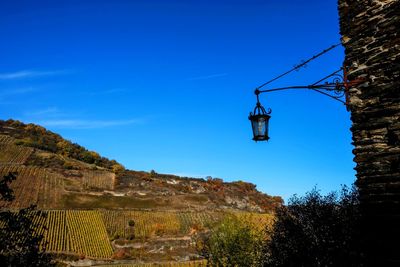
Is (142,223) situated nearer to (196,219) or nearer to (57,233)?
(196,219)

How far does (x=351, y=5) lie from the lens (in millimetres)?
7297

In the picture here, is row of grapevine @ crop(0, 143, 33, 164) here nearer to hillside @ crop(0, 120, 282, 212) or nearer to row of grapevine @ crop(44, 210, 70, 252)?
hillside @ crop(0, 120, 282, 212)

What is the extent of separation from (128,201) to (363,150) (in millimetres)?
62700

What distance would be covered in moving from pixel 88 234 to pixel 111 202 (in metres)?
15.2

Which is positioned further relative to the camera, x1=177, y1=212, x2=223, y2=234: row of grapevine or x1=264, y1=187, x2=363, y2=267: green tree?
x1=177, y1=212, x2=223, y2=234: row of grapevine

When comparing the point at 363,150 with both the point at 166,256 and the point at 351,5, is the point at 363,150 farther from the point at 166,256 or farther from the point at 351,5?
the point at 166,256

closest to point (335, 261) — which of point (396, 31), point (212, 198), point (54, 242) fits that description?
point (396, 31)

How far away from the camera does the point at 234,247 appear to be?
42.9m

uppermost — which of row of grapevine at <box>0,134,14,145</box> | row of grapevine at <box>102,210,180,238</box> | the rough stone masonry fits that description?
row of grapevine at <box>0,134,14,145</box>

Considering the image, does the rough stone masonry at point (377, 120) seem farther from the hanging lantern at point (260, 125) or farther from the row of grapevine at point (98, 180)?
the row of grapevine at point (98, 180)

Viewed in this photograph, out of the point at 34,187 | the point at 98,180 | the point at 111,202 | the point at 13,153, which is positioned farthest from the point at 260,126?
the point at 13,153

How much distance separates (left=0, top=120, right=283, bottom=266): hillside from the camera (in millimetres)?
48375

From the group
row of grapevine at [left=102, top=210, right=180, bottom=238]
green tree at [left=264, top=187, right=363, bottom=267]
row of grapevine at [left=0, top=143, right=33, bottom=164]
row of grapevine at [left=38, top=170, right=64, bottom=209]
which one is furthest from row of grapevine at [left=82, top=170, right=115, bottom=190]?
green tree at [left=264, top=187, right=363, bottom=267]

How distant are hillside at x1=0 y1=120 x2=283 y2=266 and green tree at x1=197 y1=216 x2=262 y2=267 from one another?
9.30 feet
